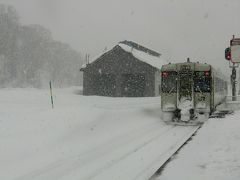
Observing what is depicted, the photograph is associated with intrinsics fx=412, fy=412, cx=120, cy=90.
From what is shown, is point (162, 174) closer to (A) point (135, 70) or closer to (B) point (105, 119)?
(B) point (105, 119)

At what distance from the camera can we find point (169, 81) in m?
21.7

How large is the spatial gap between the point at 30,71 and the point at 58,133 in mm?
68456

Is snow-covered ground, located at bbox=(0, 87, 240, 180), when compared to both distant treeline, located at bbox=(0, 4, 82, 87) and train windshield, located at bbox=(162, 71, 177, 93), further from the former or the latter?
distant treeline, located at bbox=(0, 4, 82, 87)

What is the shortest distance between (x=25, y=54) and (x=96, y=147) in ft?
231

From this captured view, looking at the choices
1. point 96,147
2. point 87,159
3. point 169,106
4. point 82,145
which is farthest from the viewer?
point 169,106

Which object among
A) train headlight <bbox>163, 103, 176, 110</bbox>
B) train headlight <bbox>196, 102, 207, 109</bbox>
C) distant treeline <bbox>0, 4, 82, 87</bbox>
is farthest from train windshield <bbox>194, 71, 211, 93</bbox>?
distant treeline <bbox>0, 4, 82, 87</bbox>

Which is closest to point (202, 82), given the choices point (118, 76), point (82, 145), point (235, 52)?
point (235, 52)

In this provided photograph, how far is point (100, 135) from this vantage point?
15.9 meters

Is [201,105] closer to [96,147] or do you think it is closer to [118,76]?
[96,147]

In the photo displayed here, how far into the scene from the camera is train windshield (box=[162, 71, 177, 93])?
2159 centimetres

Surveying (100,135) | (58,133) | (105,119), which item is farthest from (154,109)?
(58,133)

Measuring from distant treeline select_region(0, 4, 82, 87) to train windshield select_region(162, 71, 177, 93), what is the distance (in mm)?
56846

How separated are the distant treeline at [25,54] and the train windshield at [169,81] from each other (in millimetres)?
56846

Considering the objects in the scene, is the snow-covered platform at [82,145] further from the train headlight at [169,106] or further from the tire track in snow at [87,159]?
the train headlight at [169,106]
